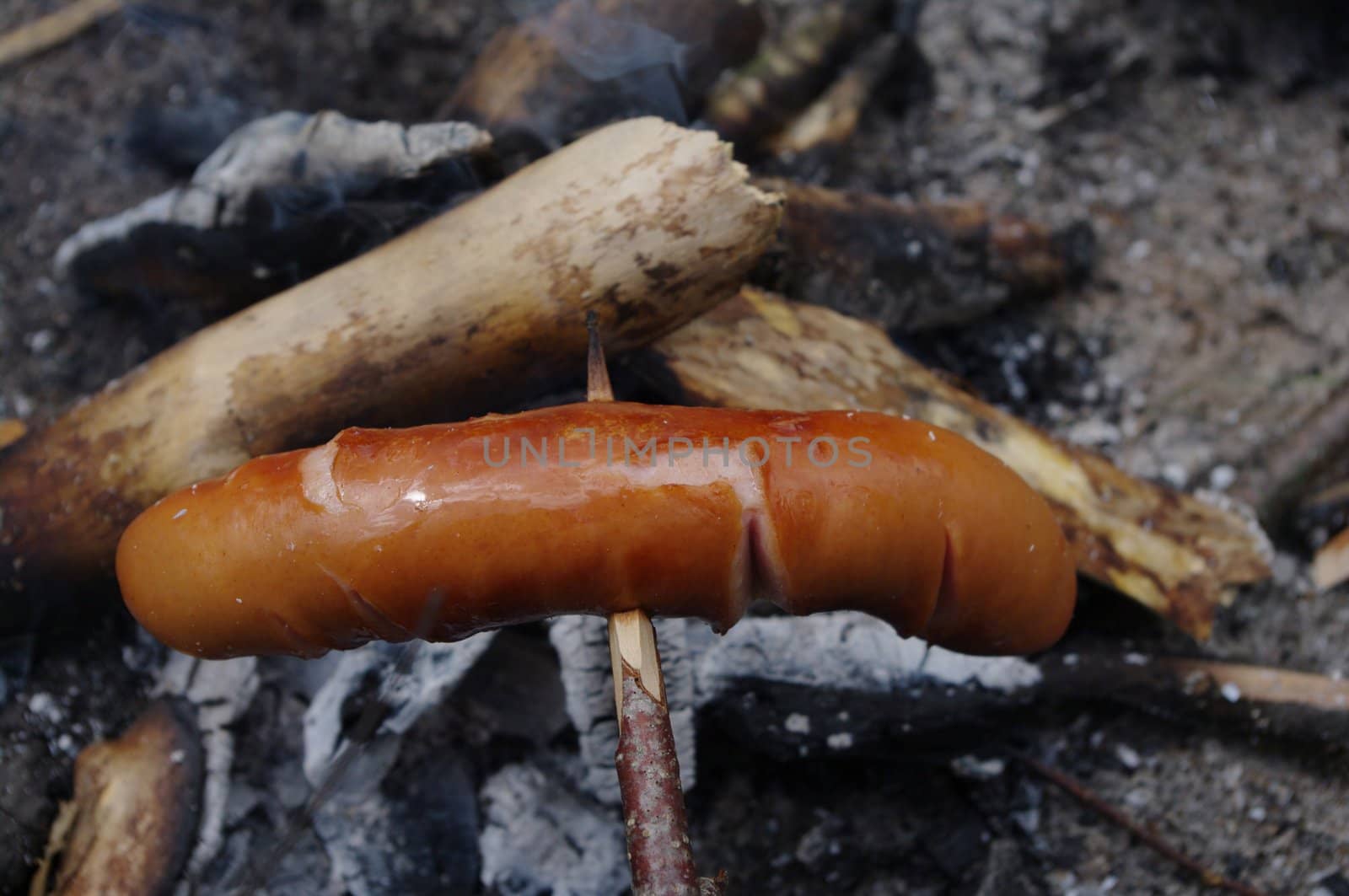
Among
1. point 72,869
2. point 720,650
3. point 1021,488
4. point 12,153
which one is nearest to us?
point 1021,488

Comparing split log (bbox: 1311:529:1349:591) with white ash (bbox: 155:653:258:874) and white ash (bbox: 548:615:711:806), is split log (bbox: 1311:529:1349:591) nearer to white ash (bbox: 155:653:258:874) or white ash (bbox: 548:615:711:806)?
white ash (bbox: 548:615:711:806)

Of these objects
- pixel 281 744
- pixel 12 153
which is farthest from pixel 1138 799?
pixel 12 153

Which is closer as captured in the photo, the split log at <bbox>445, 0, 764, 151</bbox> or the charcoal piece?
the charcoal piece

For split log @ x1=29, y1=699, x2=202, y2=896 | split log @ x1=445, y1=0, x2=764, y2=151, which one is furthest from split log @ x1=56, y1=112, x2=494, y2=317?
split log @ x1=29, y1=699, x2=202, y2=896

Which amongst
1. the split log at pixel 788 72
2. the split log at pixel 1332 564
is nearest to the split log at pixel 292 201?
the split log at pixel 788 72

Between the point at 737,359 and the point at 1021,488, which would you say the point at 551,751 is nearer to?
the point at 737,359

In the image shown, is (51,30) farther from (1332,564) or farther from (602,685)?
(1332,564)
